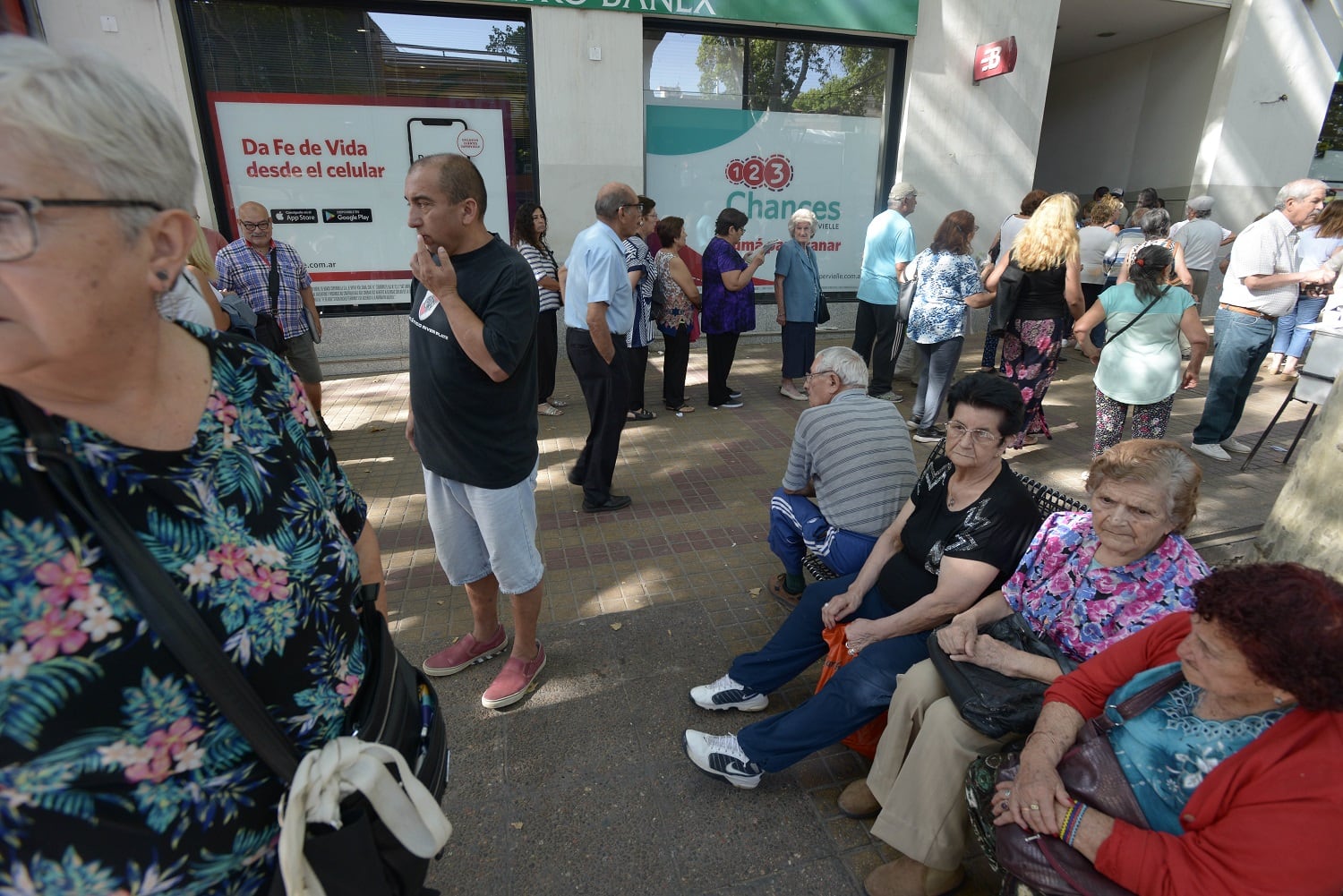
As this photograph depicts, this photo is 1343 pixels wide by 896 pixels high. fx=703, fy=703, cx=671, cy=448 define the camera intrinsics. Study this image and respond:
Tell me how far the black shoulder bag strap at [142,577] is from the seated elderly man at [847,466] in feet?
7.53

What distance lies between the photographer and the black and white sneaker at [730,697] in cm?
266

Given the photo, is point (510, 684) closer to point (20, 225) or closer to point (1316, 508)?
point (20, 225)

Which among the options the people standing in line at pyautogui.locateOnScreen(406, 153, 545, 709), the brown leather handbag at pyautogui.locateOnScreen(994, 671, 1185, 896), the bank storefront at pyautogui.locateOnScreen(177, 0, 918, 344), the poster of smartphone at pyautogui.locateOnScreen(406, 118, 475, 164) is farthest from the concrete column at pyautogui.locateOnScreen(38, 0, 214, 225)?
the brown leather handbag at pyautogui.locateOnScreen(994, 671, 1185, 896)

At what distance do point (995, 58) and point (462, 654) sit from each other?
344 inches

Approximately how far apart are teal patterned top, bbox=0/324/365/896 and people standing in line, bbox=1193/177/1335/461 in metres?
6.17

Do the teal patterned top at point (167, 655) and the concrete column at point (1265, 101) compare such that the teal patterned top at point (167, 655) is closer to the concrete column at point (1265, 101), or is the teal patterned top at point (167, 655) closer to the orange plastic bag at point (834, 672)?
the orange plastic bag at point (834, 672)

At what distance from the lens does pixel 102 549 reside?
87 cm

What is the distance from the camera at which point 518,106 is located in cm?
760

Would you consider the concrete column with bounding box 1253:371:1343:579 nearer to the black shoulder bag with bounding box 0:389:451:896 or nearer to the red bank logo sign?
the black shoulder bag with bounding box 0:389:451:896

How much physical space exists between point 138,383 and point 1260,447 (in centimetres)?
705

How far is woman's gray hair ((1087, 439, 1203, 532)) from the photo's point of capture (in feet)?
6.33

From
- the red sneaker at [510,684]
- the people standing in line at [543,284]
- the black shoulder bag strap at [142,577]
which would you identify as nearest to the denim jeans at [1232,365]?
the people standing in line at [543,284]

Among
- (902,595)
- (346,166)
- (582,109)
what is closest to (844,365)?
(902,595)

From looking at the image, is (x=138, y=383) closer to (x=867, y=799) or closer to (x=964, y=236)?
(x=867, y=799)
